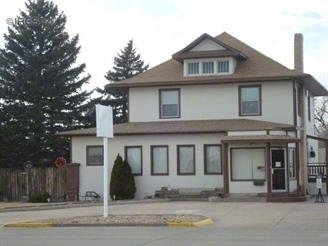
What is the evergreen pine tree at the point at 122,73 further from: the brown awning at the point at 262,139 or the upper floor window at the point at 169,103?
the brown awning at the point at 262,139

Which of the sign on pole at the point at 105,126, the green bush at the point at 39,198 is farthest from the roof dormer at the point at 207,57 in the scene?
the sign on pole at the point at 105,126

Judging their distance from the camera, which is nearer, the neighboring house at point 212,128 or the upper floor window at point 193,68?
the neighboring house at point 212,128

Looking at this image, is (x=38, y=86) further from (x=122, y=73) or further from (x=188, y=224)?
(x=188, y=224)

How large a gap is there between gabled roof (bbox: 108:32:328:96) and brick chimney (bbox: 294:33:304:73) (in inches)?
36.3

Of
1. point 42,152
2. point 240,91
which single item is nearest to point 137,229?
point 240,91

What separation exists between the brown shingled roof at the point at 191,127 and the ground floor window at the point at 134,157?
1.04 meters

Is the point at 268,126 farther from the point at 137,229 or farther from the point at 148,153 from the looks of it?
the point at 137,229

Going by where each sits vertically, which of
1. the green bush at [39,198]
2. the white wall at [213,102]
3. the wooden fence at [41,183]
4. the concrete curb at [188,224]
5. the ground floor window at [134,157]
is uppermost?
the white wall at [213,102]

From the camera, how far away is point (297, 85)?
38562 millimetres

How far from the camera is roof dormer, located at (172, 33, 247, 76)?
38344 millimetres

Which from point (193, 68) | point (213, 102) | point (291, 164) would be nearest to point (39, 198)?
point (213, 102)

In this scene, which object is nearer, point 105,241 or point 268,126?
point 105,241

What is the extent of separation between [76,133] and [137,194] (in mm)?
4776

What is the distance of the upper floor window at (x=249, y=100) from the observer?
37656mm
